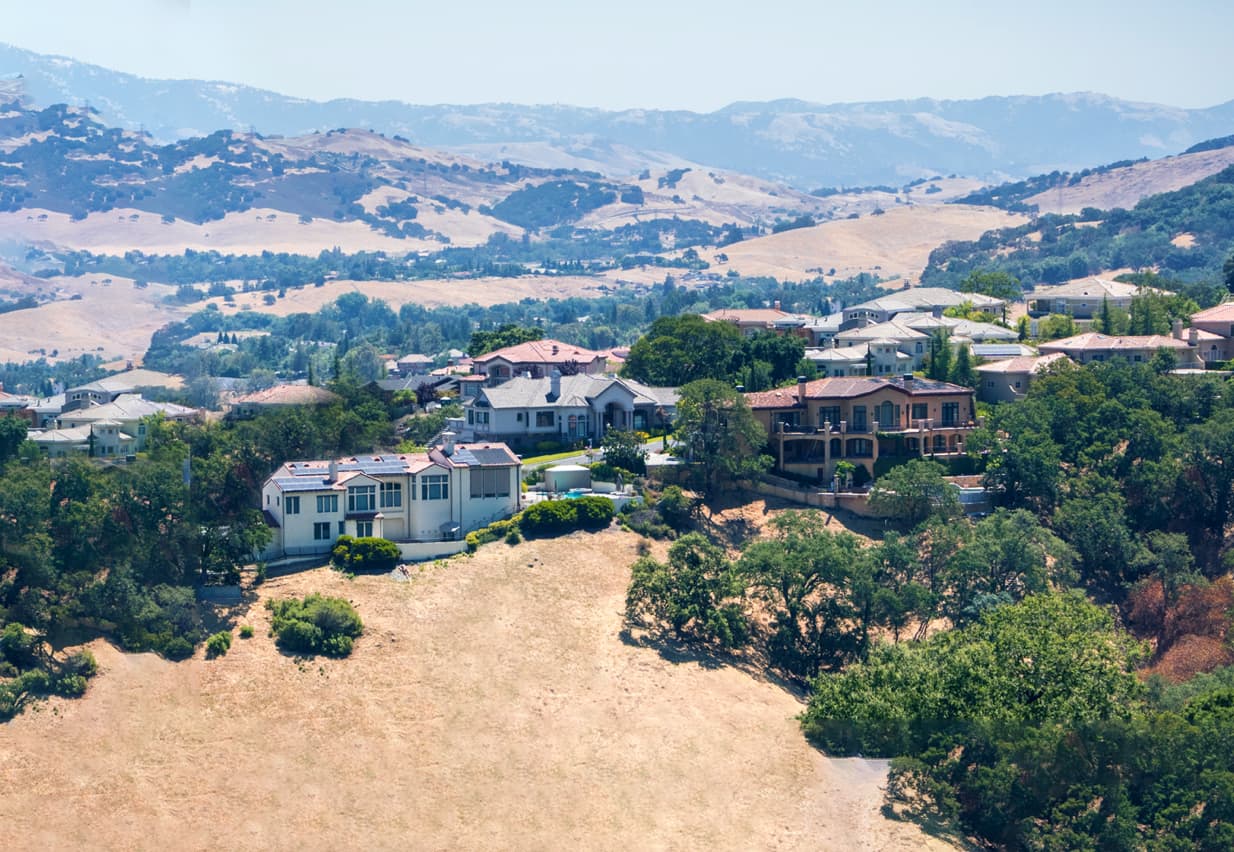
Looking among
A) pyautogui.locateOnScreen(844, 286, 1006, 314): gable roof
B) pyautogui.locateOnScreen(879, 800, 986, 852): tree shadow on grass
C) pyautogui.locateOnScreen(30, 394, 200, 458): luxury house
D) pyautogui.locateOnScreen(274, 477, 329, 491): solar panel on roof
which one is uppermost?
pyautogui.locateOnScreen(844, 286, 1006, 314): gable roof

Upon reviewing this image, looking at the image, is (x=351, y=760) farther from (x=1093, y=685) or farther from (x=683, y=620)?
(x=1093, y=685)

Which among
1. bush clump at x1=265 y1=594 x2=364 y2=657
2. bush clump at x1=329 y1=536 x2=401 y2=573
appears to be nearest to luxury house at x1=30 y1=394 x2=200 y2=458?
bush clump at x1=329 y1=536 x2=401 y2=573

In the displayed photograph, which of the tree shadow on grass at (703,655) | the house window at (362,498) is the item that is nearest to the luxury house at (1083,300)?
the tree shadow on grass at (703,655)

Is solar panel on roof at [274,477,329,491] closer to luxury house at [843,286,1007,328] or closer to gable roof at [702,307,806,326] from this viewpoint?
gable roof at [702,307,806,326]

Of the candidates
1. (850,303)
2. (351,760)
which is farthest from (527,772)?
(850,303)

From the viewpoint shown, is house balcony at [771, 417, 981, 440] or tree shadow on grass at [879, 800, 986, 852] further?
house balcony at [771, 417, 981, 440]

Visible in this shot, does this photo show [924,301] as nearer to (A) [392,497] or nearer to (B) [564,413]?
(B) [564,413]

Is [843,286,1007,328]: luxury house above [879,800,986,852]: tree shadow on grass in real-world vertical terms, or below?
above
